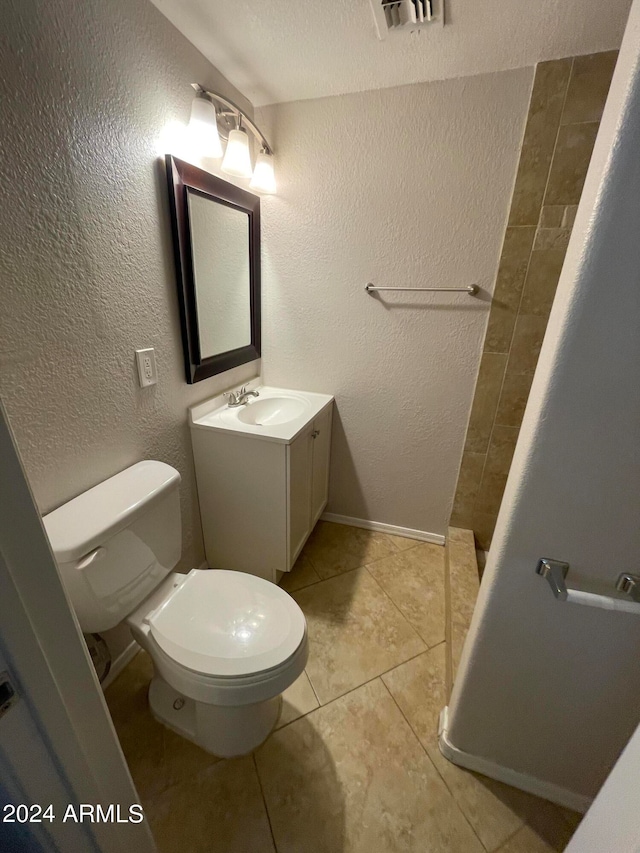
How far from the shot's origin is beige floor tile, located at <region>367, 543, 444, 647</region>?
4.94ft

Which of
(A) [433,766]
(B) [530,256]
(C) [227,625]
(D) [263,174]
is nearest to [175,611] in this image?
(C) [227,625]

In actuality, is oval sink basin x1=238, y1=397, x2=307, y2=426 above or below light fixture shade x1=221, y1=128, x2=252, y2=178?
below

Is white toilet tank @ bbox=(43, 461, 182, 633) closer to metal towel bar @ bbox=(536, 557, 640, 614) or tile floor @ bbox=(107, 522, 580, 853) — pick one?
tile floor @ bbox=(107, 522, 580, 853)

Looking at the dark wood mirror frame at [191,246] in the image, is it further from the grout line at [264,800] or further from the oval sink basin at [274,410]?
the grout line at [264,800]

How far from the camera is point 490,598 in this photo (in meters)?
0.81

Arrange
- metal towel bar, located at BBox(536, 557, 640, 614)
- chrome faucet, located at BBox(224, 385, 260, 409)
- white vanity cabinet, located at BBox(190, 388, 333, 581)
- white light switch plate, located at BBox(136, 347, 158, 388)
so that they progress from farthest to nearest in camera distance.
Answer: chrome faucet, located at BBox(224, 385, 260, 409) → white vanity cabinet, located at BBox(190, 388, 333, 581) → white light switch plate, located at BBox(136, 347, 158, 388) → metal towel bar, located at BBox(536, 557, 640, 614)

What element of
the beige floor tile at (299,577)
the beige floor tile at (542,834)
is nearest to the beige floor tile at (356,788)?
the beige floor tile at (542,834)

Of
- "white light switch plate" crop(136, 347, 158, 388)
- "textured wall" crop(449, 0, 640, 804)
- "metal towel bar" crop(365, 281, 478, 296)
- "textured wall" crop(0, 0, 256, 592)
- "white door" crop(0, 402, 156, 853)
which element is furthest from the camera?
"metal towel bar" crop(365, 281, 478, 296)

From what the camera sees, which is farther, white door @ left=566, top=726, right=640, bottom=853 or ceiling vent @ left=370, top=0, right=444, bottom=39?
ceiling vent @ left=370, top=0, right=444, bottom=39

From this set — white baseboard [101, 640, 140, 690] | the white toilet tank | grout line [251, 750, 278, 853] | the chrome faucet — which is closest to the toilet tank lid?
the white toilet tank

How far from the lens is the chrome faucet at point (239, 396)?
163 cm

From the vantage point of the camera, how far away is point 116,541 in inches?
36.8

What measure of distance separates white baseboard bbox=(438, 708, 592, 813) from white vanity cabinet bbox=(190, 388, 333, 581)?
820 millimetres

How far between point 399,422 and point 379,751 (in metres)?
1.29
